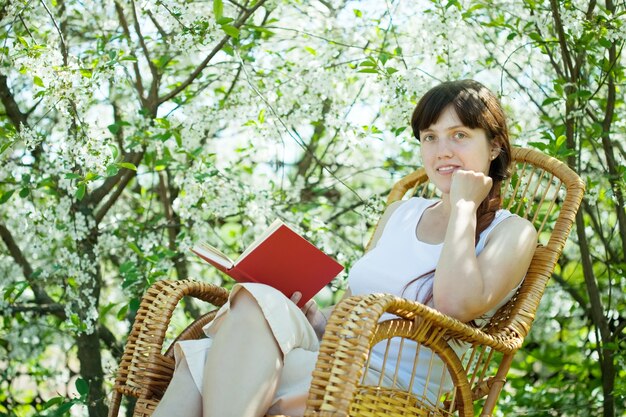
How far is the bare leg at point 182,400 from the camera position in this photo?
6.28 feet

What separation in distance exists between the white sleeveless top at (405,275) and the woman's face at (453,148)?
16 cm

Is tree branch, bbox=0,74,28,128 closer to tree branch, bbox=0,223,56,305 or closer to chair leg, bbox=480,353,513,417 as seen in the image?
tree branch, bbox=0,223,56,305

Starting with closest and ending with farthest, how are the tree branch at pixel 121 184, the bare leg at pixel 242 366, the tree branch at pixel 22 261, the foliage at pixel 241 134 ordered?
the bare leg at pixel 242 366
the foliage at pixel 241 134
the tree branch at pixel 121 184
the tree branch at pixel 22 261

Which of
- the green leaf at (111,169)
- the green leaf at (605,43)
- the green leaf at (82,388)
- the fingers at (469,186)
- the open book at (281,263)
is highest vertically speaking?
the green leaf at (605,43)

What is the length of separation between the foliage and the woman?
1.87 feet

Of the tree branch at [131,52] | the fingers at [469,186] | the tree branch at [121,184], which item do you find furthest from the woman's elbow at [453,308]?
the tree branch at [131,52]

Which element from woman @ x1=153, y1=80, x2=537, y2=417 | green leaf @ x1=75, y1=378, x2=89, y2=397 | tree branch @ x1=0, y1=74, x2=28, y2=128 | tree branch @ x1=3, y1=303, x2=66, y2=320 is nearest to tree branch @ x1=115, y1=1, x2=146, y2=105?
tree branch @ x1=0, y1=74, x2=28, y2=128

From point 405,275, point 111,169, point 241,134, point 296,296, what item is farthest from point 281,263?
point 241,134

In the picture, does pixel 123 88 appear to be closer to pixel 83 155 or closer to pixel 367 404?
pixel 83 155

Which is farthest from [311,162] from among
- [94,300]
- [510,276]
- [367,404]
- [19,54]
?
[367,404]

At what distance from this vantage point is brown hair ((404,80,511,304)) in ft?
7.50

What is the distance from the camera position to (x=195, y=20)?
286cm

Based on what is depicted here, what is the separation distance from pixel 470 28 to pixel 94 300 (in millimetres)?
1846

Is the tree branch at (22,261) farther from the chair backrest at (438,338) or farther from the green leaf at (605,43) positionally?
the green leaf at (605,43)
